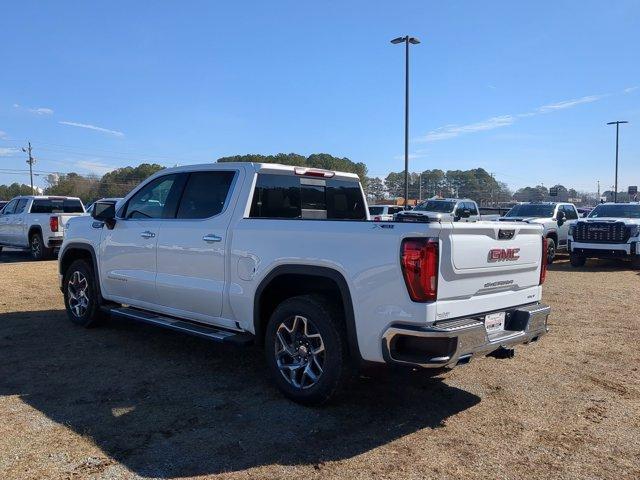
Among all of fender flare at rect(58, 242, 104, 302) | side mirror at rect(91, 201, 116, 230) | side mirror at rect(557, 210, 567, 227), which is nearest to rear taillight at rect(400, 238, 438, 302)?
side mirror at rect(91, 201, 116, 230)

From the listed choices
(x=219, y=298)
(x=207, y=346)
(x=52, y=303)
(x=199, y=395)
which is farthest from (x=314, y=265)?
(x=52, y=303)

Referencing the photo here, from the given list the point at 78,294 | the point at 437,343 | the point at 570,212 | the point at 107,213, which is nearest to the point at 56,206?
the point at 78,294

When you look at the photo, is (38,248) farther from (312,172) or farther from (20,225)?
(312,172)

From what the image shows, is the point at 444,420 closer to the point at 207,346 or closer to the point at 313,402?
the point at 313,402

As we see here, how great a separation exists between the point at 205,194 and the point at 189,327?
4.28 feet

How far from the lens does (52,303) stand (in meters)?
8.81

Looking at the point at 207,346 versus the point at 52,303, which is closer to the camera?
the point at 207,346

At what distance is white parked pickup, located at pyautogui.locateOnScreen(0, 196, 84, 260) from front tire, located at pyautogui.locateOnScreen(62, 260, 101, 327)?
8.48 meters

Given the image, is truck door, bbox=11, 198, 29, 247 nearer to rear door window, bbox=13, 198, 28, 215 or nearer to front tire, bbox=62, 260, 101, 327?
rear door window, bbox=13, 198, 28, 215

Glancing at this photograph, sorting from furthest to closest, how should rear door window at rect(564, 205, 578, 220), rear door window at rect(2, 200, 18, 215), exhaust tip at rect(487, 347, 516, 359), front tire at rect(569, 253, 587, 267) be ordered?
rear door window at rect(564, 205, 578, 220) < rear door window at rect(2, 200, 18, 215) < front tire at rect(569, 253, 587, 267) < exhaust tip at rect(487, 347, 516, 359)

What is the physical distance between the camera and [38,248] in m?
15.5

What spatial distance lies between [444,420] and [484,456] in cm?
63

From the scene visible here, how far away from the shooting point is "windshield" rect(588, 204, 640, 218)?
15.8 metres

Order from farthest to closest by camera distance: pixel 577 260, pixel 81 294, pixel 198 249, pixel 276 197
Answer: pixel 577 260
pixel 81 294
pixel 276 197
pixel 198 249
